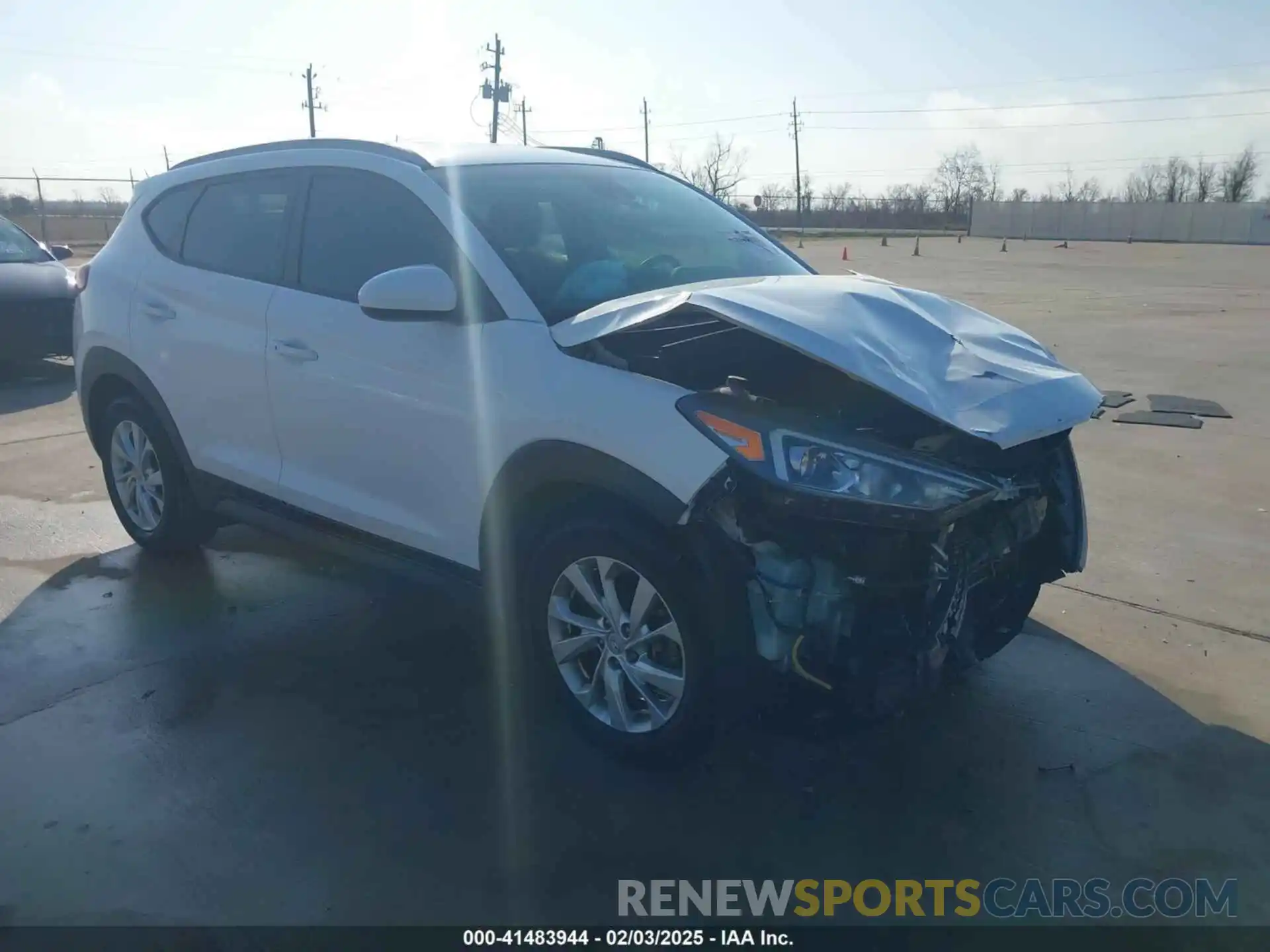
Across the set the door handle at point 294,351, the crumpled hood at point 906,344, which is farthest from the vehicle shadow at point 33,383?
the crumpled hood at point 906,344

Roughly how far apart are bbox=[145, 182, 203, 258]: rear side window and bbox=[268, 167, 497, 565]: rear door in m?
1.01

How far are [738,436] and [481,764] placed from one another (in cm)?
142

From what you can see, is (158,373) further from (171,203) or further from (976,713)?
(976,713)

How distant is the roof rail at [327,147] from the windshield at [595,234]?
0.54ft

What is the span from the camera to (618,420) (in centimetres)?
314

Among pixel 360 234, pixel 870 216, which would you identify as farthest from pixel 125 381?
pixel 870 216

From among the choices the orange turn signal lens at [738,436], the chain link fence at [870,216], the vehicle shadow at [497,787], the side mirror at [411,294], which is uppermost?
the chain link fence at [870,216]

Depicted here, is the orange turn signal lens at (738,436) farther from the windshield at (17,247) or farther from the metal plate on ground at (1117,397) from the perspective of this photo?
the windshield at (17,247)

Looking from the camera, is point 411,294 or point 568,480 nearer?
point 568,480

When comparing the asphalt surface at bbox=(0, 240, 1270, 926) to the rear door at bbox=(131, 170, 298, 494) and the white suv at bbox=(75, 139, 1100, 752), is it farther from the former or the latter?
the rear door at bbox=(131, 170, 298, 494)

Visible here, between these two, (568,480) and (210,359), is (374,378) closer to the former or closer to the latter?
(568,480)

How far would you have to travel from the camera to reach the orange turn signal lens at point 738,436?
2.89 metres

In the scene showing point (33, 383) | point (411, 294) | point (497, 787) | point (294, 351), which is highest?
point (411, 294)

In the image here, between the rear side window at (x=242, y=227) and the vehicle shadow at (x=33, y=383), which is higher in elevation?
the rear side window at (x=242, y=227)
